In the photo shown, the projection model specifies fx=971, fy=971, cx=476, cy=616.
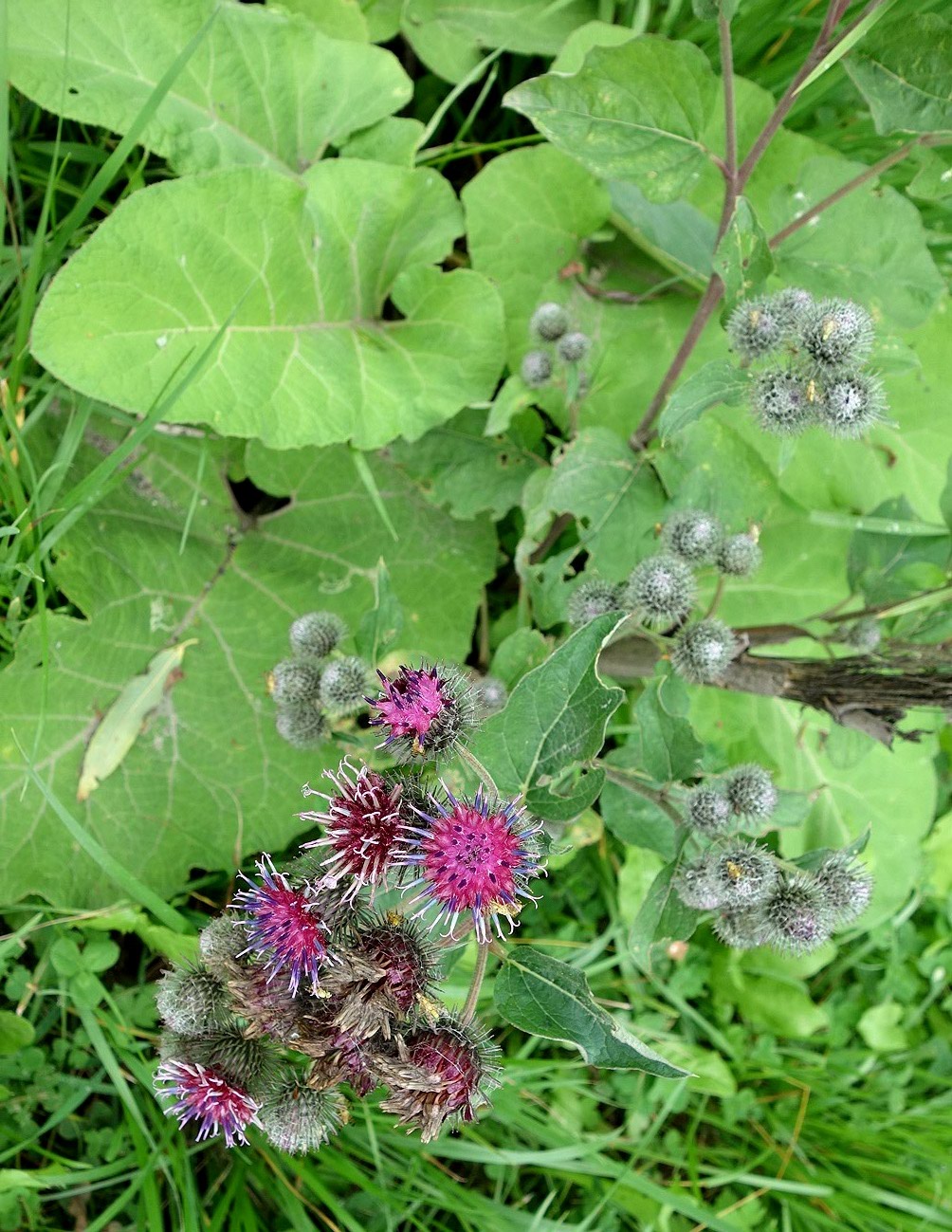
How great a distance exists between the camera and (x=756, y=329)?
6.96 feet

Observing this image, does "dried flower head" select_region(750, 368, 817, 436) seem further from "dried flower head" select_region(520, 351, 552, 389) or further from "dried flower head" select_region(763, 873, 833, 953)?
"dried flower head" select_region(763, 873, 833, 953)

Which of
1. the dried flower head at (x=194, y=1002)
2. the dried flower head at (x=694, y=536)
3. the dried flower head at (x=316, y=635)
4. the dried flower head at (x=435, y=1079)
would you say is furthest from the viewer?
the dried flower head at (x=316, y=635)

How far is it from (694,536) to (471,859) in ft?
3.77

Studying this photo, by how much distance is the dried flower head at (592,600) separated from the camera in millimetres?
2428

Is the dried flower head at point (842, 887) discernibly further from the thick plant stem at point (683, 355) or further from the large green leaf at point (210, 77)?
the large green leaf at point (210, 77)

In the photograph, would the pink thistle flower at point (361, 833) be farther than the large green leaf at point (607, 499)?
No

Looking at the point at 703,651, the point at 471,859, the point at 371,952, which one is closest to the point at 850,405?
the point at 703,651

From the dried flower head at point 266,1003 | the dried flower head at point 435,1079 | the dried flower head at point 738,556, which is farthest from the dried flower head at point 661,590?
the dried flower head at point 266,1003

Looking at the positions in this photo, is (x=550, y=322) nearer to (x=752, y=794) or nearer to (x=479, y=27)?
(x=479, y=27)

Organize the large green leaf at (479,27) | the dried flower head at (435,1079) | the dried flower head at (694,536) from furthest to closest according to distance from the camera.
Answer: the large green leaf at (479,27) → the dried flower head at (694,536) → the dried flower head at (435,1079)

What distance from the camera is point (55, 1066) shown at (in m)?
2.94

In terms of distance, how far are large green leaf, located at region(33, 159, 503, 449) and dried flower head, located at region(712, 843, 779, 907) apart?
1521 mm

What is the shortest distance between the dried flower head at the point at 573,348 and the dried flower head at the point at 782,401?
658mm

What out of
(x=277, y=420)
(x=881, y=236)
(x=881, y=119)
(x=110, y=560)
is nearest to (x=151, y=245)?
(x=277, y=420)
